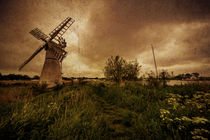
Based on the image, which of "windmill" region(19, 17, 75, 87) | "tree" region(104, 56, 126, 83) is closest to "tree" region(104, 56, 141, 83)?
"tree" region(104, 56, 126, 83)

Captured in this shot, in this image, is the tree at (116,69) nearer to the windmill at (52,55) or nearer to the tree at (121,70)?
the tree at (121,70)

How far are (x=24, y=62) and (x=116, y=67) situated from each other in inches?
851

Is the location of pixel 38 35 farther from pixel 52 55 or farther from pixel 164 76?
pixel 164 76

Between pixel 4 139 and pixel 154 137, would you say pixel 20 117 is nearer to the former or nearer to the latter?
pixel 4 139

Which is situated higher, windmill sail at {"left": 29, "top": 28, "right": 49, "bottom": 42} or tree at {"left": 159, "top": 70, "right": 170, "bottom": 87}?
windmill sail at {"left": 29, "top": 28, "right": 49, "bottom": 42}

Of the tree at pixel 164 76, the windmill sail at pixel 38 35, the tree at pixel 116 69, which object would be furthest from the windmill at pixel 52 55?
the tree at pixel 164 76

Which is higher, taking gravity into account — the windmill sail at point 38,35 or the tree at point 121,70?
the windmill sail at point 38,35

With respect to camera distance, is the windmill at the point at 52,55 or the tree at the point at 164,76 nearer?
the tree at the point at 164,76

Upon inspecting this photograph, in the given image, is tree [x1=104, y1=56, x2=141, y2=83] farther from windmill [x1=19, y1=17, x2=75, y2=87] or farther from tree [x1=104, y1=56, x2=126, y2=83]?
windmill [x1=19, y1=17, x2=75, y2=87]

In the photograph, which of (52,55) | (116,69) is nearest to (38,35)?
(52,55)

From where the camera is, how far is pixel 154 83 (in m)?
7.84

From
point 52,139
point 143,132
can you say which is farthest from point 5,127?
point 143,132

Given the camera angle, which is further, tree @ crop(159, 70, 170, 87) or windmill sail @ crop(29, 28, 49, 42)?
windmill sail @ crop(29, 28, 49, 42)

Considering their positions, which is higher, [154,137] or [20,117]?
[20,117]
